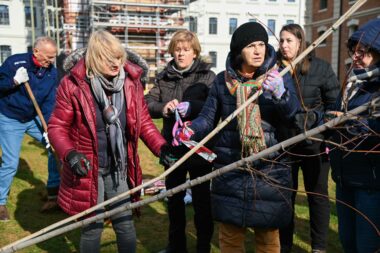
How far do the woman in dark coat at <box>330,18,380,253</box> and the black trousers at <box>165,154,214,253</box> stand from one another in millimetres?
1099

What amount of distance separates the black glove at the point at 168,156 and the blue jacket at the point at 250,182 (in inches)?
7.6

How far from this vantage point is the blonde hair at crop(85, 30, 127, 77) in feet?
8.16

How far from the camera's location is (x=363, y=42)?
2.29 metres

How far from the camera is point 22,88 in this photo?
451 cm

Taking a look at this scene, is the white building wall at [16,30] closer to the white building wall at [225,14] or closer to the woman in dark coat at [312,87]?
the white building wall at [225,14]

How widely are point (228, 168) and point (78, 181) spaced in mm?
1236

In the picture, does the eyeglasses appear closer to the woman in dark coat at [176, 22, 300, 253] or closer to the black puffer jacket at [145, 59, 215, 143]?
the woman in dark coat at [176, 22, 300, 253]

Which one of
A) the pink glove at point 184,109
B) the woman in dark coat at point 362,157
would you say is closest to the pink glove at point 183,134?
the pink glove at point 184,109

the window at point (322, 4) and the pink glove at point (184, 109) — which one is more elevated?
the window at point (322, 4)

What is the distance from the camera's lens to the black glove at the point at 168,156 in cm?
255

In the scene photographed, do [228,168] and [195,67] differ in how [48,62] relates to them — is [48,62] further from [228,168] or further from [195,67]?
[228,168]

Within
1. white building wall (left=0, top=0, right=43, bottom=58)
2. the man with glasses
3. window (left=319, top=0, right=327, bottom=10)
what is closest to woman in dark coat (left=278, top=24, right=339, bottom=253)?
the man with glasses

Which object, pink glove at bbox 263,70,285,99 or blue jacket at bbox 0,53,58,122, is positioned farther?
blue jacket at bbox 0,53,58,122

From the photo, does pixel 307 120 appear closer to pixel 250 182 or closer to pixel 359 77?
pixel 359 77
